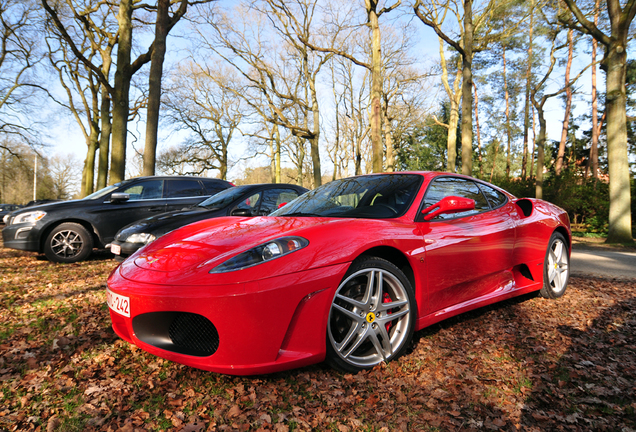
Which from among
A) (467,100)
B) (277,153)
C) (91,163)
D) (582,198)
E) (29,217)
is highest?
(277,153)

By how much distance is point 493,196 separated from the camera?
374 cm

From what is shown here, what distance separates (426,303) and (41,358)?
8.75ft

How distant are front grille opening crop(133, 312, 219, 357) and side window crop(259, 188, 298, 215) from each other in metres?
3.88

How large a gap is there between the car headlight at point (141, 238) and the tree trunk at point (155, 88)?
16.9 feet

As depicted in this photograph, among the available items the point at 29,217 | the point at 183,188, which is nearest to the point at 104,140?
the point at 183,188

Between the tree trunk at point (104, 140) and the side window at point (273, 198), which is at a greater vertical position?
the tree trunk at point (104, 140)

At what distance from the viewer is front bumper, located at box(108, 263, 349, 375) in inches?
78.1

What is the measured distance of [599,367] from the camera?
2.52m

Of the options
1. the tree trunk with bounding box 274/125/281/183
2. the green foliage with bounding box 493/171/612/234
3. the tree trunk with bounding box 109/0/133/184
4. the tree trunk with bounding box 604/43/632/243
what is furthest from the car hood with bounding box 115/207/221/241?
the tree trunk with bounding box 274/125/281/183

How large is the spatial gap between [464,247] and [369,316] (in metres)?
1.07

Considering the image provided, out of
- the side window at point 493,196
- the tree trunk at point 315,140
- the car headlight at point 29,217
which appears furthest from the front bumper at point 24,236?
the tree trunk at point 315,140

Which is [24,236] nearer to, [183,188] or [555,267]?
[183,188]

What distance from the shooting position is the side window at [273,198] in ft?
20.0

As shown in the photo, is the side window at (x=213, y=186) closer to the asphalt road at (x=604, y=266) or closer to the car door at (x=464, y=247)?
the car door at (x=464, y=247)
